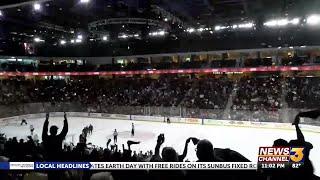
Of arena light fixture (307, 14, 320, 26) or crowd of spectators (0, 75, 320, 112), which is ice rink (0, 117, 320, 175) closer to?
crowd of spectators (0, 75, 320, 112)

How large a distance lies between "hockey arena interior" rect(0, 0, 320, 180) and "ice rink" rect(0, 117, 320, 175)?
4 centimetres

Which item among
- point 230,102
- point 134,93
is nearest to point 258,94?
point 230,102

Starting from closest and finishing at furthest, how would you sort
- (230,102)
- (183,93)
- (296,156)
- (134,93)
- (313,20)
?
(296,156)
(230,102)
(313,20)
(183,93)
(134,93)

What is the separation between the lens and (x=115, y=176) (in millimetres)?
2846

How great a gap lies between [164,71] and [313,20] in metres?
9.67

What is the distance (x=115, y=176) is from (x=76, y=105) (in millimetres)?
15406

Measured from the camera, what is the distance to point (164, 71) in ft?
68.7

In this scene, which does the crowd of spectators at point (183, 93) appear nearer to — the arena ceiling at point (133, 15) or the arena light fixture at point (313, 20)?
the arena light fixture at point (313, 20)

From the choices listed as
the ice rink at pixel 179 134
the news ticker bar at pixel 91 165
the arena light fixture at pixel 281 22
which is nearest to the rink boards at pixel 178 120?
the ice rink at pixel 179 134

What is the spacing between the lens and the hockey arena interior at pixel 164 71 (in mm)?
13016

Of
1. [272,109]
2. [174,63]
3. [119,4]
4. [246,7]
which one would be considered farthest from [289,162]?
[174,63]

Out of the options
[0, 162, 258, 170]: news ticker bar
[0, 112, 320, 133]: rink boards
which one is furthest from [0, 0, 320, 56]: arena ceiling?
[0, 162, 258, 170]: news ticker bar

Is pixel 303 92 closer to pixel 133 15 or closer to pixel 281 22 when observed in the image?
pixel 281 22

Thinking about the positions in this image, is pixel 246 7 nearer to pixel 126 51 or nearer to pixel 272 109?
pixel 272 109
